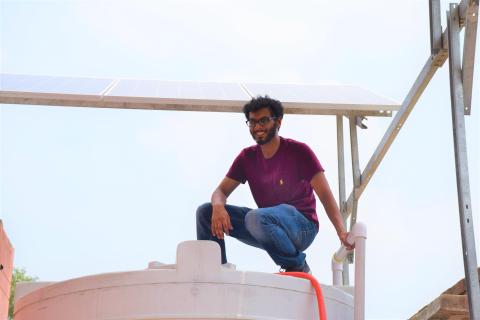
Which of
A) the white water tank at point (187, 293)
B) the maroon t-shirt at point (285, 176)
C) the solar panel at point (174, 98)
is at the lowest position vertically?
the white water tank at point (187, 293)

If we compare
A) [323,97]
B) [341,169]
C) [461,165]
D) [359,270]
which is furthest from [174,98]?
[359,270]

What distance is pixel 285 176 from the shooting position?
435 cm

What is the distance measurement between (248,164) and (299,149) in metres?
0.29

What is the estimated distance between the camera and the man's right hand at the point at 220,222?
403 centimetres

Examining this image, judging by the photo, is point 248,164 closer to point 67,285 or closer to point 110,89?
point 67,285

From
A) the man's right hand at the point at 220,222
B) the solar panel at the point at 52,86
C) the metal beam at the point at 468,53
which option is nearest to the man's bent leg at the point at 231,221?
the man's right hand at the point at 220,222

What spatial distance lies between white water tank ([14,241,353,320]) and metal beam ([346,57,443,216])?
2217 mm

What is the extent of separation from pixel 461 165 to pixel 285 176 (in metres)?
0.91

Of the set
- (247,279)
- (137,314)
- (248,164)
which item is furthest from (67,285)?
(248,164)

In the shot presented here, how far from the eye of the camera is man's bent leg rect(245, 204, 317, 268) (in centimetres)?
383

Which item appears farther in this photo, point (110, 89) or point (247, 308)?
point (110, 89)

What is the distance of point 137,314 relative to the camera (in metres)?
2.94

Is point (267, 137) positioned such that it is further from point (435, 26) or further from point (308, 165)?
point (435, 26)

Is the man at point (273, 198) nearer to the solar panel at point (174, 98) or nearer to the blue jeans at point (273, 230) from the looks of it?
the blue jeans at point (273, 230)
